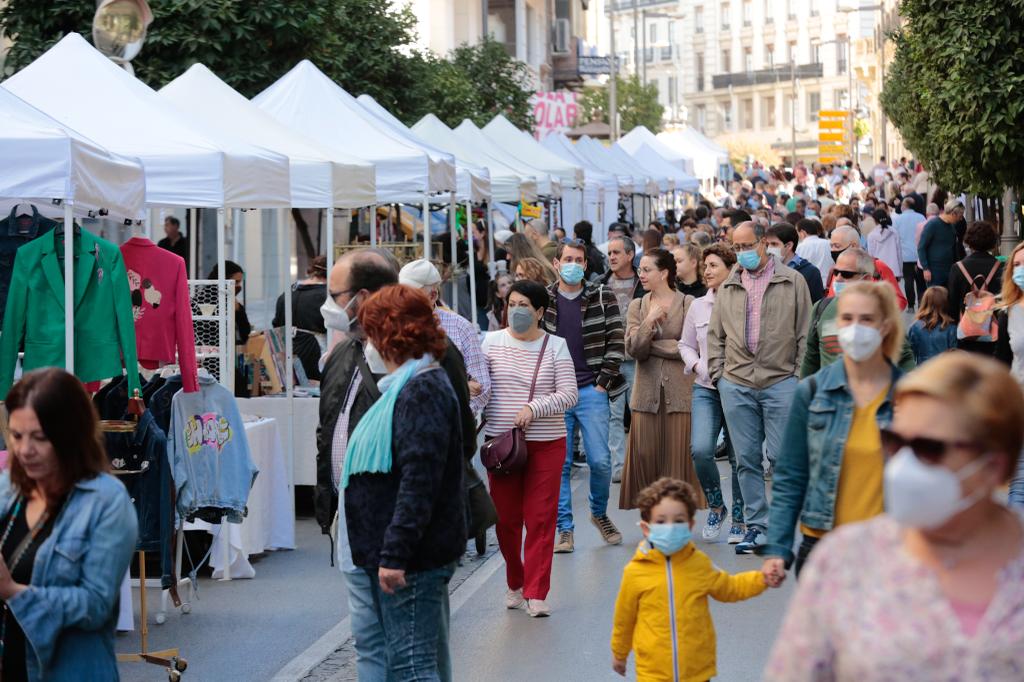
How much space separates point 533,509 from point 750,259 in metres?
2.09

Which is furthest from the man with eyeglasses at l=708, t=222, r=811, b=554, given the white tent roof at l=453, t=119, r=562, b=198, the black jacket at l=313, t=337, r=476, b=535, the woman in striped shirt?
the white tent roof at l=453, t=119, r=562, b=198

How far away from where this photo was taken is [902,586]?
2756mm

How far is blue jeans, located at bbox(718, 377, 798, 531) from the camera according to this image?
9.25 meters

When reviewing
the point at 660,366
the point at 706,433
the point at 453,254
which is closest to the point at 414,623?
the point at 706,433

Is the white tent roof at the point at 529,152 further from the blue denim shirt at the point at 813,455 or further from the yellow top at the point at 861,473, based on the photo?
the yellow top at the point at 861,473

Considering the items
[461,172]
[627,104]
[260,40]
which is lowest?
[461,172]

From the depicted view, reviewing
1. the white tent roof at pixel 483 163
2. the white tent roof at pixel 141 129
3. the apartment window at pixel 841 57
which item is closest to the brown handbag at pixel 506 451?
the white tent roof at pixel 141 129

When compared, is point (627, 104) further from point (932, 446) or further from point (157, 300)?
point (932, 446)

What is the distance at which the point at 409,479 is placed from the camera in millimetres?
4973

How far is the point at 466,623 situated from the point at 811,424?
3417 millimetres

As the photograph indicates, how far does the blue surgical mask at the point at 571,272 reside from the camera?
9.98 m

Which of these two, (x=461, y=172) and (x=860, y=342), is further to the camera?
(x=461, y=172)

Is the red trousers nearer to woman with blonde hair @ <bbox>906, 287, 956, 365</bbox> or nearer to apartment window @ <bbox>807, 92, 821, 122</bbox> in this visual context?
woman with blonde hair @ <bbox>906, 287, 956, 365</bbox>

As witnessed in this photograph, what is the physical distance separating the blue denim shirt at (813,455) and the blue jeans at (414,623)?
41.4 inches
